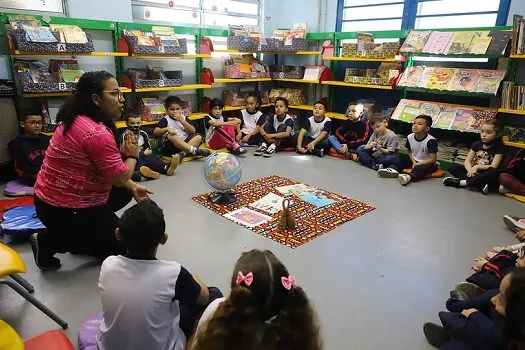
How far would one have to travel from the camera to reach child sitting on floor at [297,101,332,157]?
17.2 feet

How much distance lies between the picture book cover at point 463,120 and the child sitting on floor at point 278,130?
6.99 ft

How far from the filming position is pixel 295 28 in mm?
6137

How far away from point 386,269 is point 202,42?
13.9ft

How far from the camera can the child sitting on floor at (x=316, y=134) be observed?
5246 mm

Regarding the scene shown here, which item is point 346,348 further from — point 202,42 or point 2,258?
point 202,42

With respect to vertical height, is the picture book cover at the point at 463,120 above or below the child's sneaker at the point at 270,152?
above

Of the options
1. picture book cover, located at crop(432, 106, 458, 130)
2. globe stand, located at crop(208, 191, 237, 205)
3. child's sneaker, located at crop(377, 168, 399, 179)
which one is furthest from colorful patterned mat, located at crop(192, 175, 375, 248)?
picture book cover, located at crop(432, 106, 458, 130)

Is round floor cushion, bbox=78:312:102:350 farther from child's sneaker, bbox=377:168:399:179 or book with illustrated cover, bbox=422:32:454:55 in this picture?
book with illustrated cover, bbox=422:32:454:55

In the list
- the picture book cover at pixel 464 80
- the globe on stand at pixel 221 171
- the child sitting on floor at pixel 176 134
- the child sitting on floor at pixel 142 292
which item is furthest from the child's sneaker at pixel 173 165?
the picture book cover at pixel 464 80

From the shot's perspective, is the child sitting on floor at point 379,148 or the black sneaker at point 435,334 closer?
the black sneaker at point 435,334

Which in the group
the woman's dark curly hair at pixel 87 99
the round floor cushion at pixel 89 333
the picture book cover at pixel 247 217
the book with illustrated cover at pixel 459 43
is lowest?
the picture book cover at pixel 247 217

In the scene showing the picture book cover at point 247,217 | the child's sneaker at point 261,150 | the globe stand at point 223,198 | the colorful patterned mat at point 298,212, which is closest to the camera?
the colorful patterned mat at point 298,212

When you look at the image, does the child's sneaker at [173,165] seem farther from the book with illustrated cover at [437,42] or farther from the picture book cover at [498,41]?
the picture book cover at [498,41]

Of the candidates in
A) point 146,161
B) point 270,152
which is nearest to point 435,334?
point 146,161
